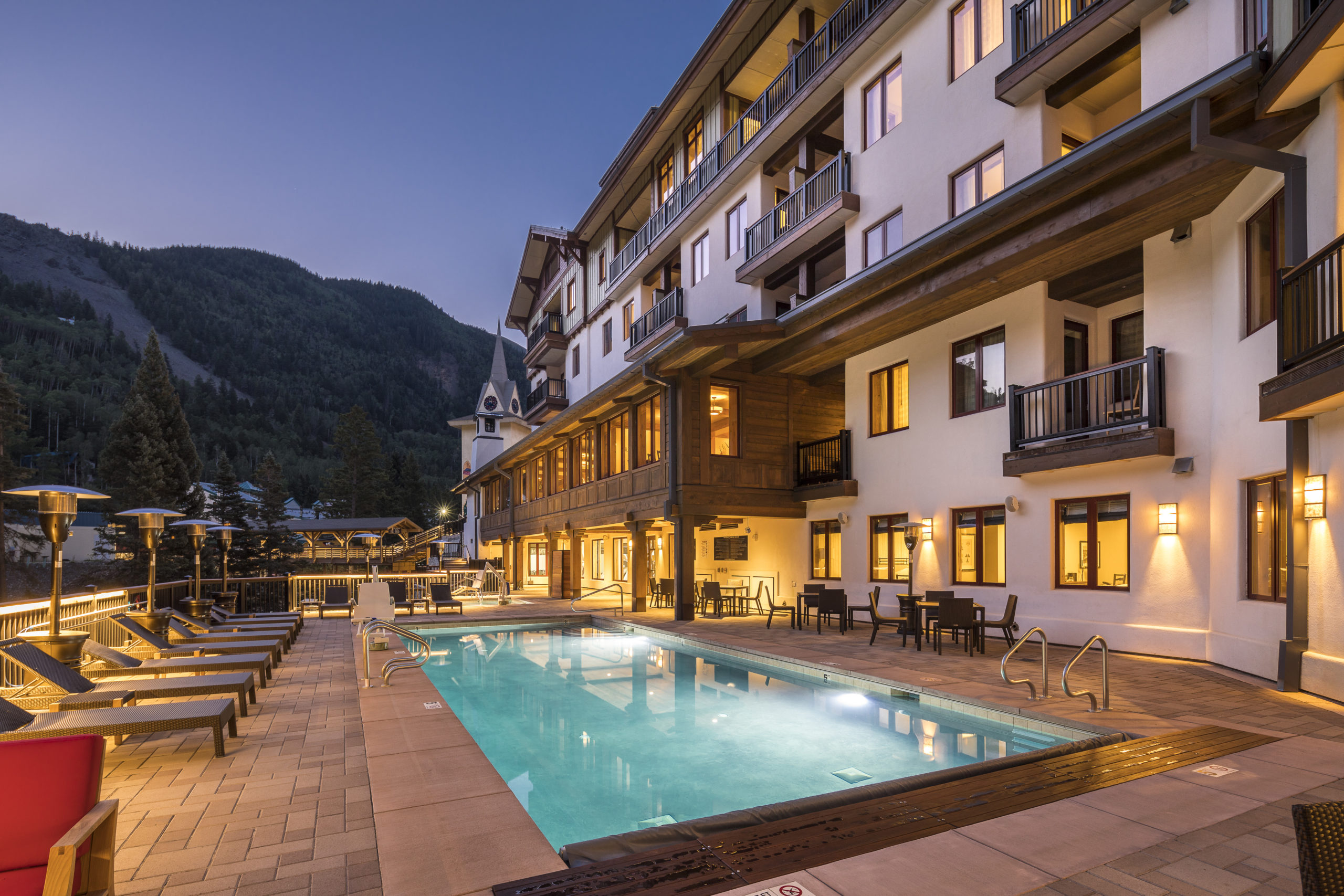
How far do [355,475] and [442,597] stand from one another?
148 ft

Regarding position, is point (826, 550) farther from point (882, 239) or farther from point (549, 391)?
point (549, 391)

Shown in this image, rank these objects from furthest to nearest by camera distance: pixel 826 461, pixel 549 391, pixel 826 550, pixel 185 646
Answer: pixel 549 391 < pixel 826 550 < pixel 826 461 < pixel 185 646

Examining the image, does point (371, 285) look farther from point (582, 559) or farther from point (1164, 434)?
point (1164, 434)

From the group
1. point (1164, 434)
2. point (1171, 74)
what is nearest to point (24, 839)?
point (1164, 434)

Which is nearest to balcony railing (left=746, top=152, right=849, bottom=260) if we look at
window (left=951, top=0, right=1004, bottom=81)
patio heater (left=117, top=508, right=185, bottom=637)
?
window (left=951, top=0, right=1004, bottom=81)

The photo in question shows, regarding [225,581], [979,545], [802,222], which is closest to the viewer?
[979,545]

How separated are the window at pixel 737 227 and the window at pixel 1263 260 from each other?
10.8 metres

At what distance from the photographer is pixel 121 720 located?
4.80 m

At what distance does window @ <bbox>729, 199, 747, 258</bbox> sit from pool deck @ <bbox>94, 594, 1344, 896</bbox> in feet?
43.4

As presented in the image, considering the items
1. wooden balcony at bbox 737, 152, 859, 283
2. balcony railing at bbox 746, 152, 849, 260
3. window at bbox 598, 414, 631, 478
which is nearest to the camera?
wooden balcony at bbox 737, 152, 859, 283

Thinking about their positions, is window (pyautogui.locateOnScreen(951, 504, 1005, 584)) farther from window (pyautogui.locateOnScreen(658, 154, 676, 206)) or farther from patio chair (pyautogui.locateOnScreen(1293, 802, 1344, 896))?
window (pyautogui.locateOnScreen(658, 154, 676, 206))

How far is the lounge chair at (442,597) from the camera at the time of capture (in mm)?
17547

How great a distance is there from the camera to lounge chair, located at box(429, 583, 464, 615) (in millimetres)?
17547

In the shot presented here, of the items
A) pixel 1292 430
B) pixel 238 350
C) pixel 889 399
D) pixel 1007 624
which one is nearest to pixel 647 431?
pixel 889 399
